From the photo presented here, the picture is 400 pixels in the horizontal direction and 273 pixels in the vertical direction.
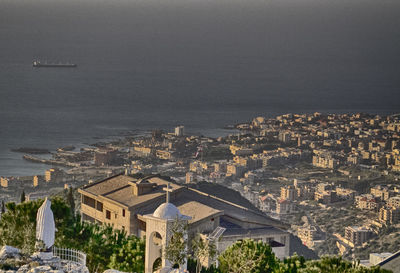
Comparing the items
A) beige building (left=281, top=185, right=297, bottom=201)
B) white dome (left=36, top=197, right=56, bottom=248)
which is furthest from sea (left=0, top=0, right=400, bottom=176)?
white dome (left=36, top=197, right=56, bottom=248)

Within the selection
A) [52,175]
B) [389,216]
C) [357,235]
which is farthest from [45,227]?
[52,175]

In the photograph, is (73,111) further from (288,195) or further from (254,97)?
(288,195)

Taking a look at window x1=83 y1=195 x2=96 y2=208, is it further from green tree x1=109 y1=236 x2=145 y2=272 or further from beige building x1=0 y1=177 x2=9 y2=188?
beige building x1=0 y1=177 x2=9 y2=188

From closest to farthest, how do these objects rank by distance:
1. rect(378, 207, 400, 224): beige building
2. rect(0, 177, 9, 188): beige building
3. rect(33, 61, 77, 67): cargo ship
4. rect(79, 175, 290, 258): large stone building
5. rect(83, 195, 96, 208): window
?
rect(79, 175, 290, 258): large stone building
rect(83, 195, 96, 208): window
rect(378, 207, 400, 224): beige building
rect(0, 177, 9, 188): beige building
rect(33, 61, 77, 67): cargo ship

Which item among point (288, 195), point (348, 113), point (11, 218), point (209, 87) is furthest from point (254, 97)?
point (11, 218)

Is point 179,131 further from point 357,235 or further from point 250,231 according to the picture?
point 250,231
